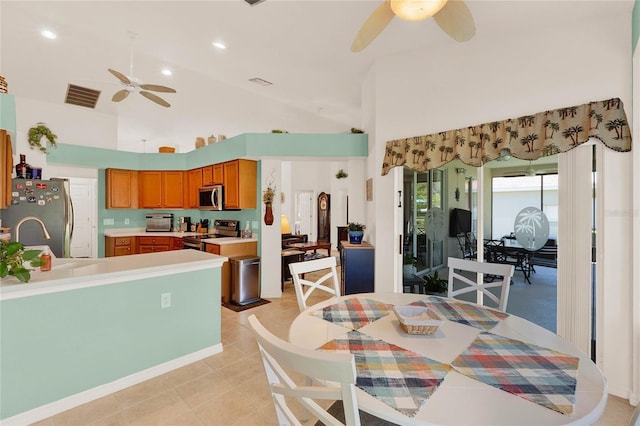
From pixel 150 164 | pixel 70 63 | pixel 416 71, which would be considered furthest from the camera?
pixel 150 164

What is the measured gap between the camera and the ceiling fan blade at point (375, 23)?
5.89 ft

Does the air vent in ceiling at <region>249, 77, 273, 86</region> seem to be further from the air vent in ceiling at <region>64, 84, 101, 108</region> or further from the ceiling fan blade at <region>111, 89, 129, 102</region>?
the air vent in ceiling at <region>64, 84, 101, 108</region>

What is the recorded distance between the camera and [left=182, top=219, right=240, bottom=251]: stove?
4.79 m

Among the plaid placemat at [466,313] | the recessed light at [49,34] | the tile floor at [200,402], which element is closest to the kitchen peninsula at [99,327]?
the tile floor at [200,402]

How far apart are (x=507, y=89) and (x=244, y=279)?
3887mm

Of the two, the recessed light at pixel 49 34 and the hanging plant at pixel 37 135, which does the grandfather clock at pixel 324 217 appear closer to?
the hanging plant at pixel 37 135

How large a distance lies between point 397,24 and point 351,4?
0.57m

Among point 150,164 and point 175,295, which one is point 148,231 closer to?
point 150,164

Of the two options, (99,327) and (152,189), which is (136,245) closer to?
(152,189)

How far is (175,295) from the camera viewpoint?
8.30 feet

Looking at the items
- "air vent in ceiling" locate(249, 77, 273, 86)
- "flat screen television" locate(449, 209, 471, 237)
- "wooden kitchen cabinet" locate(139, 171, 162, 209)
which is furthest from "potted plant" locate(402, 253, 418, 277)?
"wooden kitchen cabinet" locate(139, 171, 162, 209)

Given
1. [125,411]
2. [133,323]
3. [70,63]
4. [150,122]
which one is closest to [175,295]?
[133,323]

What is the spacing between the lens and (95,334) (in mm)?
2121

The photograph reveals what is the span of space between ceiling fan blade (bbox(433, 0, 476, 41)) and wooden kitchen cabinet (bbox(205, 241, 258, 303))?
3725 mm
